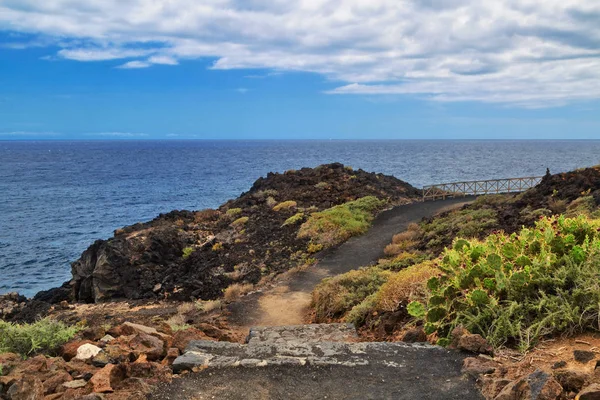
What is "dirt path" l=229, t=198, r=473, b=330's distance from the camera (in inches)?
546

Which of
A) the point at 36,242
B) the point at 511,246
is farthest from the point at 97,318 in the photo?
the point at 36,242

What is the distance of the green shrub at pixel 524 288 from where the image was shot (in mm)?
6836

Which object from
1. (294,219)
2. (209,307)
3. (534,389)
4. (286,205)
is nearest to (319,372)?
(534,389)

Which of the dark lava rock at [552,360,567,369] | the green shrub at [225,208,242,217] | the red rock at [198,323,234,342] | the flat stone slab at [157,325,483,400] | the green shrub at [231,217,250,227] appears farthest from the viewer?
the green shrub at [225,208,242,217]

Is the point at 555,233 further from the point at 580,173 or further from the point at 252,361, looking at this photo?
the point at 580,173

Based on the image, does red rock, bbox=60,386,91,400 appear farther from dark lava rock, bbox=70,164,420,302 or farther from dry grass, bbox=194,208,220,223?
dry grass, bbox=194,208,220,223

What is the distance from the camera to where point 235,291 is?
17156mm

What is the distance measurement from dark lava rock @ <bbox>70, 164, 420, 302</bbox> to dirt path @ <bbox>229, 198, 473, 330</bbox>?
1.86 meters

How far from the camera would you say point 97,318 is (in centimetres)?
1620

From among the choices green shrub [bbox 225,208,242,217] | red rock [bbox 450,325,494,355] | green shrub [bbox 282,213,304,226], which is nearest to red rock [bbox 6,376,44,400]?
red rock [bbox 450,325,494,355]

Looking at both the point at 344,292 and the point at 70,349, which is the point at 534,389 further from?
the point at 344,292

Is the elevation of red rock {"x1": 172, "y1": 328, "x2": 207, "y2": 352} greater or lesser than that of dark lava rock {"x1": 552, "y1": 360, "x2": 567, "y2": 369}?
lesser

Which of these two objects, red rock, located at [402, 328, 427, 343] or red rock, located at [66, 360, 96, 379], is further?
red rock, located at [402, 328, 427, 343]

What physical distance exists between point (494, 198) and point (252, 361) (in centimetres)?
2214
